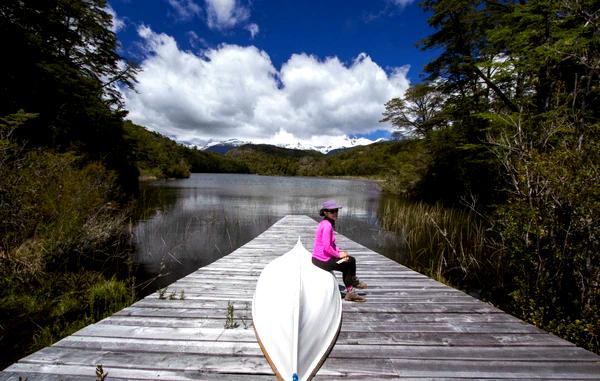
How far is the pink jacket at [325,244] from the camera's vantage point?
420 centimetres

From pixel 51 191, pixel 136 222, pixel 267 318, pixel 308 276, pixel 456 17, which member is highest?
pixel 456 17

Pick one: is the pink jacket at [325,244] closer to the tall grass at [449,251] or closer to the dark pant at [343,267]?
the dark pant at [343,267]

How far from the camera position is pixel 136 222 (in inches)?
566

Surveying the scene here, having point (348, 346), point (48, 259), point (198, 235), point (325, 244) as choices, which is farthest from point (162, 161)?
point (348, 346)

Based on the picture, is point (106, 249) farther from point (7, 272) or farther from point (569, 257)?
point (569, 257)

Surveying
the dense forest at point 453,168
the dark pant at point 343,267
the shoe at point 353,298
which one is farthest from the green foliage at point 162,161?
the shoe at point 353,298

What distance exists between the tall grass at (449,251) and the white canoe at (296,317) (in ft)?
14.5

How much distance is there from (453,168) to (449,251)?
13616 mm

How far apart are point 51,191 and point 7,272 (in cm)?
280

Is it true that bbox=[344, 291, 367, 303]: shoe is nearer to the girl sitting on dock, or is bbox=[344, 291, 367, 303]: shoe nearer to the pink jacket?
the girl sitting on dock

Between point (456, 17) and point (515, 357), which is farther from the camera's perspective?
point (456, 17)

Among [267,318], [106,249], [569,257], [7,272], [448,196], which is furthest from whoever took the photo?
[448,196]

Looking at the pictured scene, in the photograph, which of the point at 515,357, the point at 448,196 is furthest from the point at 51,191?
the point at 448,196

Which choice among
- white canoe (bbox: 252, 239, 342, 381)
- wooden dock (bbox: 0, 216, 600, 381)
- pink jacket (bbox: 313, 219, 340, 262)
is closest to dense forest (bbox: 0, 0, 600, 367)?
wooden dock (bbox: 0, 216, 600, 381)
